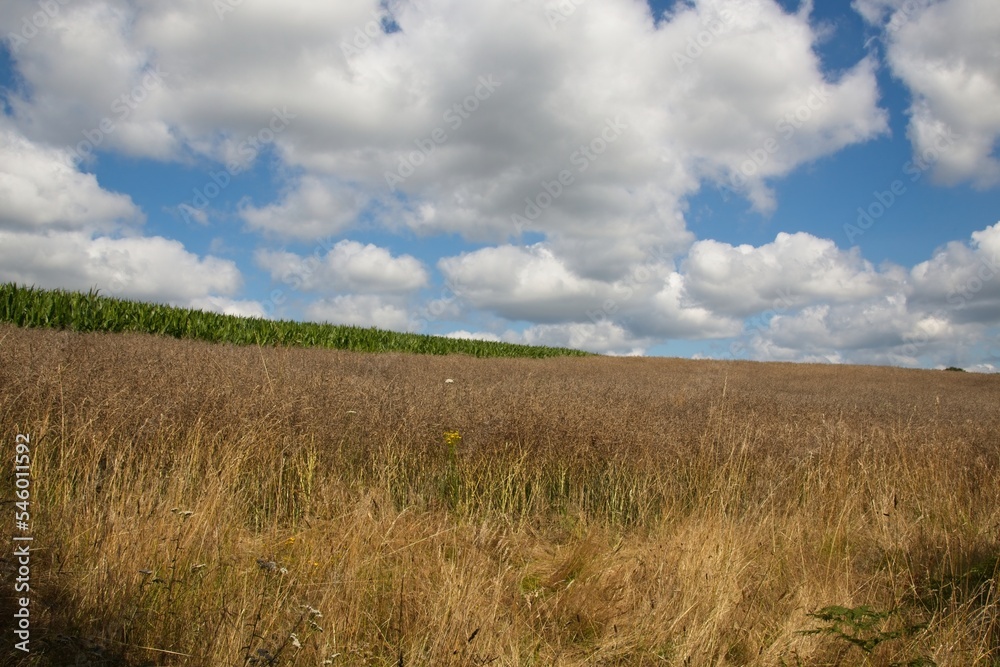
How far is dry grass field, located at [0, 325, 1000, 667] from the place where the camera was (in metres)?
2.63

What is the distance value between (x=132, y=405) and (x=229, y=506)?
232cm

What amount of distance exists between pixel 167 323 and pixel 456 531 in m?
21.5

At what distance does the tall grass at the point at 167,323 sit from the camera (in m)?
17.7

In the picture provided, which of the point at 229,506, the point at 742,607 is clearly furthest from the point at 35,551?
the point at 742,607

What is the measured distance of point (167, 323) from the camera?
21.4m

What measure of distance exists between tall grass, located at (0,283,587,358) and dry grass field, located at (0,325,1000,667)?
44.0 feet

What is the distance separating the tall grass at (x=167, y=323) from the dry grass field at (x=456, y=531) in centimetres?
1340
